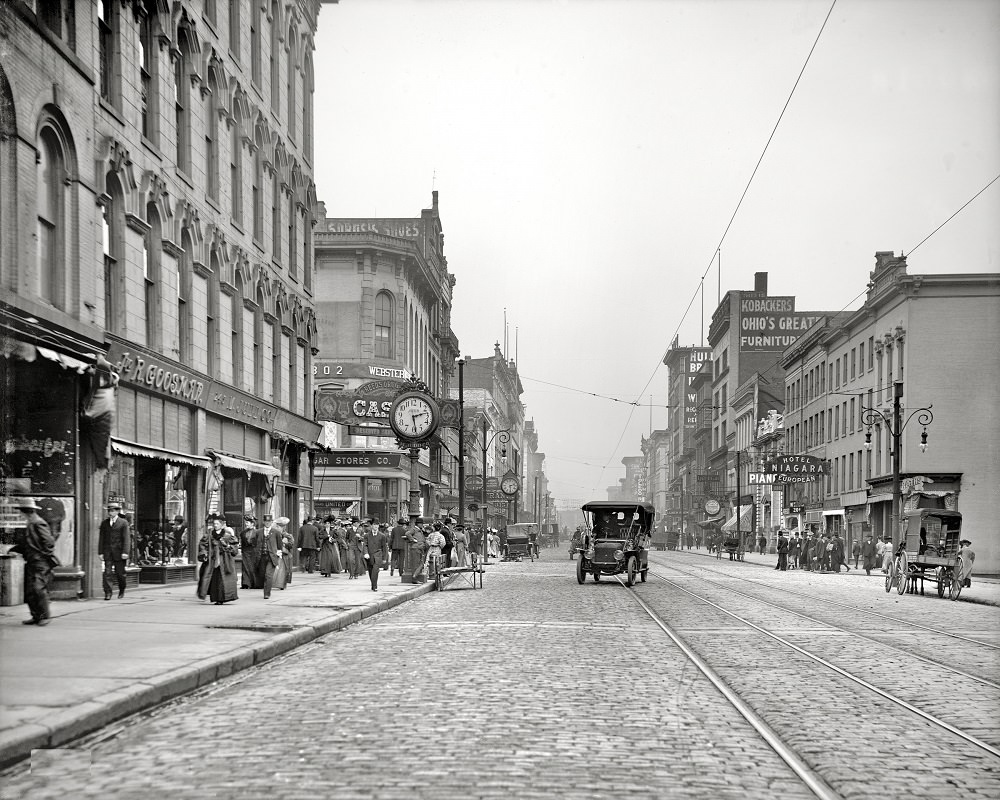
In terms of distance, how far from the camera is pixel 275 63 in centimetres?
3503

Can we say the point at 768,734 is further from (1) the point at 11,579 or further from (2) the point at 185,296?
(2) the point at 185,296

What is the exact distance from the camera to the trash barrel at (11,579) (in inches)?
655

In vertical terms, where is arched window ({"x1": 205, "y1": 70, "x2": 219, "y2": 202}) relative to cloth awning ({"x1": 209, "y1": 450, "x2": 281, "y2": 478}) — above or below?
above

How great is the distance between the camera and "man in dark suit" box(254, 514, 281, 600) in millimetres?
20719

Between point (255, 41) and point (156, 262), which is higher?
point (255, 41)

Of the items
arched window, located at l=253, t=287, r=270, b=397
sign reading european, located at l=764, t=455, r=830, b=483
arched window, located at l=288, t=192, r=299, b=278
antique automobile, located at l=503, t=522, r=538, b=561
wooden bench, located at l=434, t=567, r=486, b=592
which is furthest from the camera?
sign reading european, located at l=764, t=455, r=830, b=483

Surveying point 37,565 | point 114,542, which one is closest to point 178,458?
point 114,542

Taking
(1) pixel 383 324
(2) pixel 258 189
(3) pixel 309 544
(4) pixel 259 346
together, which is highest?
(2) pixel 258 189

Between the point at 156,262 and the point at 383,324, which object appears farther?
the point at 383,324

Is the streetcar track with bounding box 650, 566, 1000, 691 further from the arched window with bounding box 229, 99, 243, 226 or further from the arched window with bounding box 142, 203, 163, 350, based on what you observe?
the arched window with bounding box 229, 99, 243, 226

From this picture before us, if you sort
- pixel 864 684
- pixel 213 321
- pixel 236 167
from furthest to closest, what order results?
pixel 236 167, pixel 213 321, pixel 864 684

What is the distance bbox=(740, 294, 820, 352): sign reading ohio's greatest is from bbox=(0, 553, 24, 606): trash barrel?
9750cm

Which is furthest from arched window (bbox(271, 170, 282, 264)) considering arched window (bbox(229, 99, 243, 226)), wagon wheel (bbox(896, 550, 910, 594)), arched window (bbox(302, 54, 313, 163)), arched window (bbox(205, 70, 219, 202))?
wagon wheel (bbox(896, 550, 910, 594))

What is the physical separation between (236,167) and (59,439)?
47.1 feet
